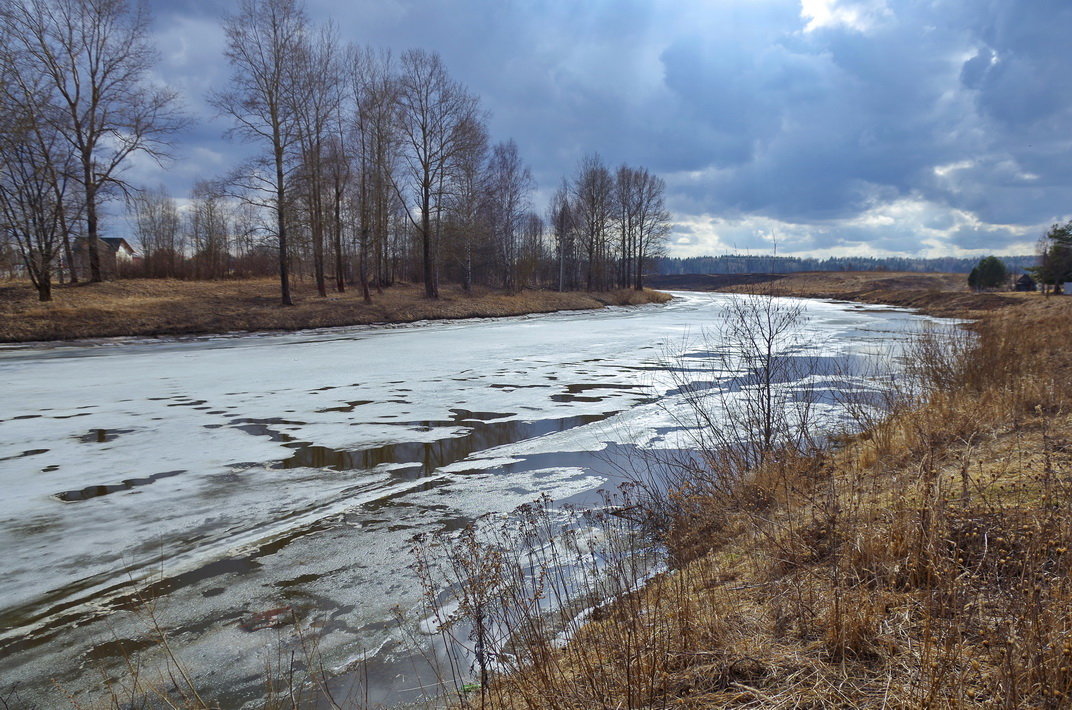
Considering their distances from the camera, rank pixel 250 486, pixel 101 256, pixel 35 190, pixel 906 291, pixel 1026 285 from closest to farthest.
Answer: pixel 250 486, pixel 35 190, pixel 101 256, pixel 1026 285, pixel 906 291

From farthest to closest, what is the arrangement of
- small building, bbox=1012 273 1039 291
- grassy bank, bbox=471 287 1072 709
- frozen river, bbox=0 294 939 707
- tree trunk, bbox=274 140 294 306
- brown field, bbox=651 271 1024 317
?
small building, bbox=1012 273 1039 291, brown field, bbox=651 271 1024 317, tree trunk, bbox=274 140 294 306, frozen river, bbox=0 294 939 707, grassy bank, bbox=471 287 1072 709

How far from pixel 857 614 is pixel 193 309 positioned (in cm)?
2555

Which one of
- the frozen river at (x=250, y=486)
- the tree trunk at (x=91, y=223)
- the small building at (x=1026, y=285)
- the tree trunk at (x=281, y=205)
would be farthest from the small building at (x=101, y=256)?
the small building at (x=1026, y=285)

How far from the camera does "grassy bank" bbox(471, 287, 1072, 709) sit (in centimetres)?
214

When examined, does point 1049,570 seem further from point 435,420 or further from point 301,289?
point 301,289

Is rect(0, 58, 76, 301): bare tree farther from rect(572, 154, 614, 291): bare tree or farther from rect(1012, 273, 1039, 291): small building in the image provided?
rect(1012, 273, 1039, 291): small building

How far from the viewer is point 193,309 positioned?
22750 mm

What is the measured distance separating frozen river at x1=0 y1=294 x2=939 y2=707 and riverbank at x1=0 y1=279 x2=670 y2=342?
5.60m

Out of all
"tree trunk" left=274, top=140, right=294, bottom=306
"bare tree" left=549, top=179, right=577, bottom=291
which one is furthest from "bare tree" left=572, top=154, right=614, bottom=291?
"tree trunk" left=274, top=140, right=294, bottom=306

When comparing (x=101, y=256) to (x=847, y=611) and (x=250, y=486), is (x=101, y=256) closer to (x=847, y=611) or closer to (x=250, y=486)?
(x=250, y=486)

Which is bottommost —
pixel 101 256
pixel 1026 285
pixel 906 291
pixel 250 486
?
pixel 250 486

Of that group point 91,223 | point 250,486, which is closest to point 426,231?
point 91,223

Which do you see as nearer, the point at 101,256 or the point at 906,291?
the point at 101,256

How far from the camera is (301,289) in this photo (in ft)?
106
